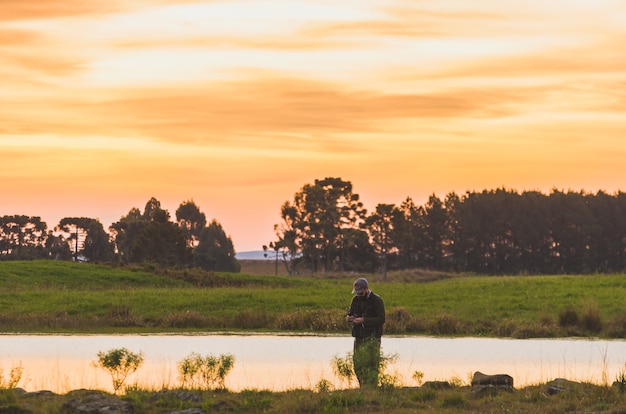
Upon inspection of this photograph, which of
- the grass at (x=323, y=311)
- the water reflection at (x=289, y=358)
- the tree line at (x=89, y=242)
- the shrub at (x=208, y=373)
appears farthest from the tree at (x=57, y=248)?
the shrub at (x=208, y=373)

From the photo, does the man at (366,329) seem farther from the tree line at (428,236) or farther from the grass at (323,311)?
the tree line at (428,236)

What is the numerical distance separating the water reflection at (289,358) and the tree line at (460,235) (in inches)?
4572

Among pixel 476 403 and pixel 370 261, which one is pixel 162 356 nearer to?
pixel 476 403

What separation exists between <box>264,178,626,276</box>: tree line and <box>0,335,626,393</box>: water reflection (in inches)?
4572

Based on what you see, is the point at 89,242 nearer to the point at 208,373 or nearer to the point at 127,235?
the point at 127,235

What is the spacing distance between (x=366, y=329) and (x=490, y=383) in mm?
2872

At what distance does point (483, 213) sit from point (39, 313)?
130 m

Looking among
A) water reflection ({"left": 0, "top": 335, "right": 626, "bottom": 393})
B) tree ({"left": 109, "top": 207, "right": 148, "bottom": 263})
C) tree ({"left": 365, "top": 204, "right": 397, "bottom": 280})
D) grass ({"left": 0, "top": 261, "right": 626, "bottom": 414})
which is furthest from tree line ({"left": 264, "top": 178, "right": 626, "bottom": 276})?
water reflection ({"left": 0, "top": 335, "right": 626, "bottom": 393})

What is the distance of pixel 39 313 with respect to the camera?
175ft

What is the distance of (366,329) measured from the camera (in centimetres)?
2352

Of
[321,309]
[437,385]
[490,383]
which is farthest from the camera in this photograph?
[321,309]

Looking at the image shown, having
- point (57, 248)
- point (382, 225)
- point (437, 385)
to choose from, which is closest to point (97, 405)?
point (437, 385)

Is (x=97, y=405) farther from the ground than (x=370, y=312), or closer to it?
closer to it

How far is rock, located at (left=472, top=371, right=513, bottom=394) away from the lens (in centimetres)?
2222
